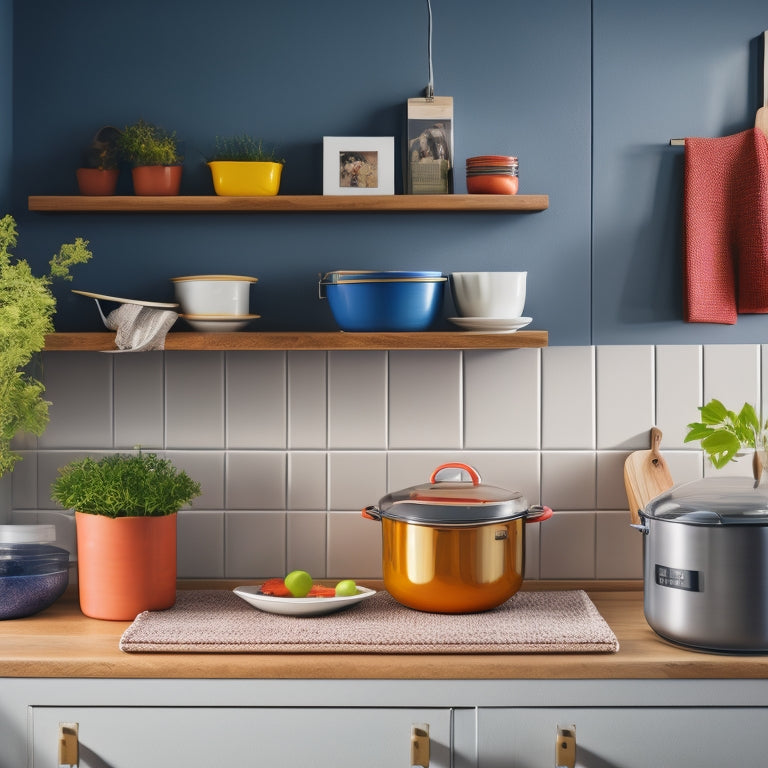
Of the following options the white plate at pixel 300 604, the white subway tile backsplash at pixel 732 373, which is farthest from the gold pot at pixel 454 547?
the white subway tile backsplash at pixel 732 373

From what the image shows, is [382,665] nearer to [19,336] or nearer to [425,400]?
[425,400]

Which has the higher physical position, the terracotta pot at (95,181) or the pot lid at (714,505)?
the terracotta pot at (95,181)

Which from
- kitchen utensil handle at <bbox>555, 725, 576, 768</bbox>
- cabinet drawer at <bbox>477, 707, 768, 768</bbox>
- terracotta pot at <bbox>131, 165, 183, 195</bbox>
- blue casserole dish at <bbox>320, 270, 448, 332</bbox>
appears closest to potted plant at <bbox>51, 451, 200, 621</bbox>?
blue casserole dish at <bbox>320, 270, 448, 332</bbox>

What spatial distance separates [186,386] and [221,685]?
2.56 feet

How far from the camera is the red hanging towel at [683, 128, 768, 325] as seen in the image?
2.03m

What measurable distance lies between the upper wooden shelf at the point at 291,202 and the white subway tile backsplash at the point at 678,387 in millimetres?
493

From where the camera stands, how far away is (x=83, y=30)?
207 centimetres

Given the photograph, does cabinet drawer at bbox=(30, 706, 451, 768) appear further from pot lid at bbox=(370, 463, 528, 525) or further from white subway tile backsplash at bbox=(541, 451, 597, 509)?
white subway tile backsplash at bbox=(541, 451, 597, 509)

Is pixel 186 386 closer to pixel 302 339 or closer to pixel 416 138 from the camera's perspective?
pixel 302 339

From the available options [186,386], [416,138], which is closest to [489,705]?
[186,386]

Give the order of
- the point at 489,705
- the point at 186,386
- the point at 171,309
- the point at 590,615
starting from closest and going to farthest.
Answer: the point at 489,705
the point at 590,615
the point at 171,309
the point at 186,386

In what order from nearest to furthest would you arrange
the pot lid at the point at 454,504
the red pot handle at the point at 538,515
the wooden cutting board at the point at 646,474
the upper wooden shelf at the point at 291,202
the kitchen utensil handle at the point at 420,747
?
the kitchen utensil handle at the point at 420,747, the pot lid at the point at 454,504, the red pot handle at the point at 538,515, the upper wooden shelf at the point at 291,202, the wooden cutting board at the point at 646,474

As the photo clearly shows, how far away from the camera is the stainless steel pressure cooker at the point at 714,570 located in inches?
61.9

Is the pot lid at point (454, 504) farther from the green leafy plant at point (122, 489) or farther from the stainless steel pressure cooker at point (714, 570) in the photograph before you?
the green leafy plant at point (122, 489)
